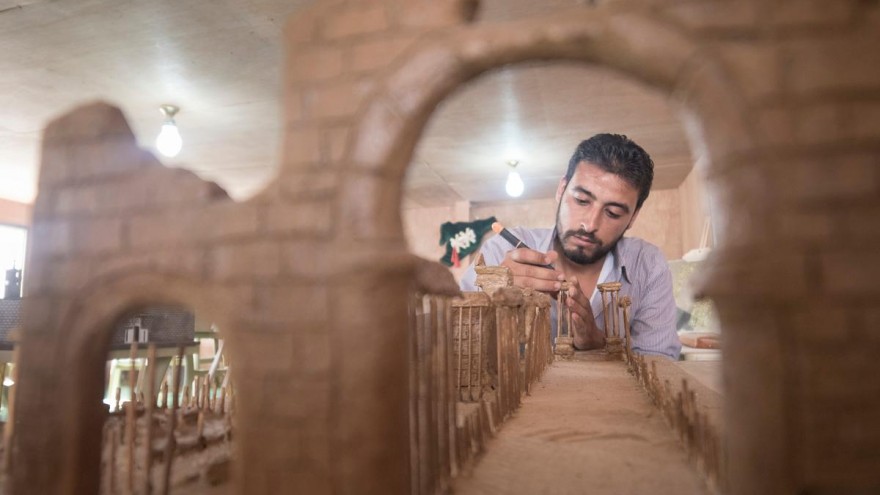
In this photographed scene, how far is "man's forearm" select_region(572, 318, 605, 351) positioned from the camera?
7.14 m

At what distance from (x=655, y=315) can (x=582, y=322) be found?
0.95m

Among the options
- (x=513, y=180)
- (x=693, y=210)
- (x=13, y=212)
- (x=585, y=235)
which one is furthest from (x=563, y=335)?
(x=13, y=212)

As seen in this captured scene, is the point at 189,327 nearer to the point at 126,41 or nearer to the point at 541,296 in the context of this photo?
the point at 126,41

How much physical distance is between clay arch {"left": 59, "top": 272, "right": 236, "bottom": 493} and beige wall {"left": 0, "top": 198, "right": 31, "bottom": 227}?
10.6m

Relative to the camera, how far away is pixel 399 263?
212cm

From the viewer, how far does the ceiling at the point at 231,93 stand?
15.1ft

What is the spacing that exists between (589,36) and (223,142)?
22.0 feet

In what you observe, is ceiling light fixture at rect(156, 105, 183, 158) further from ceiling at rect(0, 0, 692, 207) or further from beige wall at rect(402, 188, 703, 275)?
beige wall at rect(402, 188, 703, 275)

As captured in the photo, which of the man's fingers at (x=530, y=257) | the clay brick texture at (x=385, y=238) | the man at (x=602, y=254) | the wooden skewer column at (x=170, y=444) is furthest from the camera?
the man's fingers at (x=530, y=257)

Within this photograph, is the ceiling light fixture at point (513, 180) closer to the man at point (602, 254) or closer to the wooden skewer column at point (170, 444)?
the man at point (602, 254)

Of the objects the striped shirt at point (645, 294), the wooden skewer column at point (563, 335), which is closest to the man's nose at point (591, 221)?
the striped shirt at point (645, 294)

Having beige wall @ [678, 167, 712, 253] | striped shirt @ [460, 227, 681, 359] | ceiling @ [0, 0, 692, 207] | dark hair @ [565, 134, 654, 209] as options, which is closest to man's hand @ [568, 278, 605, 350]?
striped shirt @ [460, 227, 681, 359]

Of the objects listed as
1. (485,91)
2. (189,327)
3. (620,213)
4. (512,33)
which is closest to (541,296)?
(620,213)

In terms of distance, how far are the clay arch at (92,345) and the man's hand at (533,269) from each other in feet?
17.1
